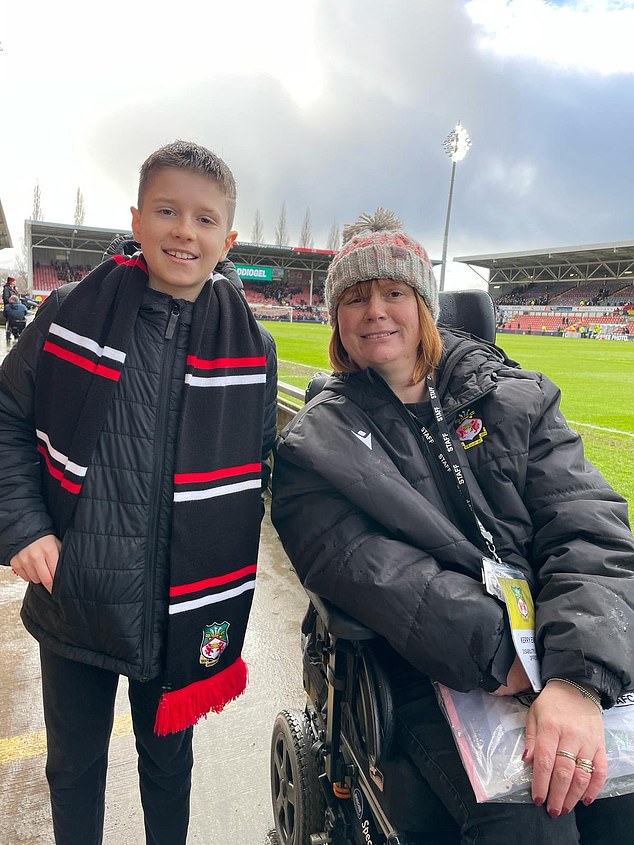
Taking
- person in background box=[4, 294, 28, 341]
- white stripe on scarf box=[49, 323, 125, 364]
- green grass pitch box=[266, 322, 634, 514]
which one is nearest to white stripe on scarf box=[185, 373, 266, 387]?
white stripe on scarf box=[49, 323, 125, 364]

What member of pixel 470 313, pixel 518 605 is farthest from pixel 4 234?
pixel 518 605

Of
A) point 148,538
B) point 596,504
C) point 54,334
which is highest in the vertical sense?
point 54,334

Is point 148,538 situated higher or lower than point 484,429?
lower

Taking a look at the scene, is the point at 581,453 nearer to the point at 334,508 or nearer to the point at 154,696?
the point at 334,508

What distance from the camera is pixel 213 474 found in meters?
1.34

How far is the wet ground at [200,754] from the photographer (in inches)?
69.4

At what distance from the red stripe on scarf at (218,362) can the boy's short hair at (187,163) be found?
1.34 ft

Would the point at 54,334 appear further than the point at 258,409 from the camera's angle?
No

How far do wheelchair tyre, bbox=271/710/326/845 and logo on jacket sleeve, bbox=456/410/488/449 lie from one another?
3.25 ft

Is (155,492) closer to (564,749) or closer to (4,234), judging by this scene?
(564,749)

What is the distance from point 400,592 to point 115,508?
68cm

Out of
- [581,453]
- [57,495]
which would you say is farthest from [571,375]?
[57,495]

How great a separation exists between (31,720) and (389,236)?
2.26 meters

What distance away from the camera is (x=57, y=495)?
1.28 metres
